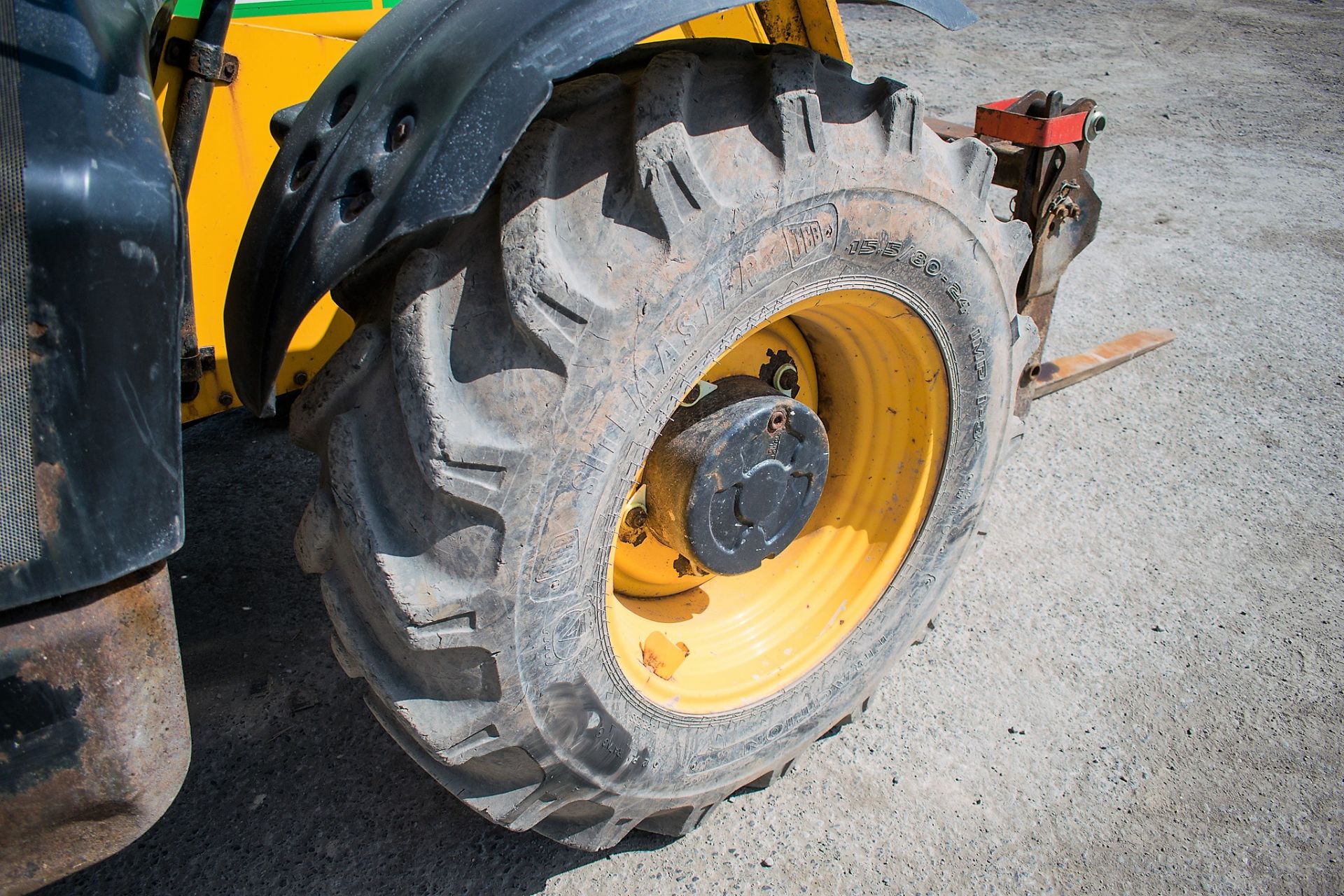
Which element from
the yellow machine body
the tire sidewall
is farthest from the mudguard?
the yellow machine body

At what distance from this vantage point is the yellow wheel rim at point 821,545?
1710 millimetres

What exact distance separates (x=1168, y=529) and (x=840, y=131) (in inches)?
78.3

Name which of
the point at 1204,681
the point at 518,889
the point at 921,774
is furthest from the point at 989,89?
the point at 518,889

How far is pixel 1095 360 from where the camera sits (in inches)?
133

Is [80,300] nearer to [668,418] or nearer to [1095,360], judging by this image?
[668,418]

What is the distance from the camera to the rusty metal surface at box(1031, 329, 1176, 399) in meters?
3.23

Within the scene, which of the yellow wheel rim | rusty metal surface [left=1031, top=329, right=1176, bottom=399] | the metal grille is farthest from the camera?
rusty metal surface [left=1031, top=329, right=1176, bottom=399]

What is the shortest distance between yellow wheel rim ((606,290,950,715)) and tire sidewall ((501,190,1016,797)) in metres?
0.04

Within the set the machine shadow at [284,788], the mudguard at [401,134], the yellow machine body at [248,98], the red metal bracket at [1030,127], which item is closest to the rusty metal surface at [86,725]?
the mudguard at [401,134]

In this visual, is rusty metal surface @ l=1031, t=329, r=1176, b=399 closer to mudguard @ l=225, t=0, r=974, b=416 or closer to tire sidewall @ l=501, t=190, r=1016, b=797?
tire sidewall @ l=501, t=190, r=1016, b=797

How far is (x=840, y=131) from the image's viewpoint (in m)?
1.39

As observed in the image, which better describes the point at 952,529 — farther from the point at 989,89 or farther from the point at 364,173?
the point at 989,89

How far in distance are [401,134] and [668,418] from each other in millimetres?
516

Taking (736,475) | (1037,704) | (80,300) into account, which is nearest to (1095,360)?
(1037,704)
